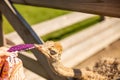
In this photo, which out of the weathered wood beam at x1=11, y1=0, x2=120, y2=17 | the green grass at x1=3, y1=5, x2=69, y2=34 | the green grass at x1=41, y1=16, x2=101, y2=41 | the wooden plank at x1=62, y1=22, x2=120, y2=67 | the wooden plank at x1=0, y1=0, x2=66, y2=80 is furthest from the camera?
the green grass at x1=3, y1=5, x2=69, y2=34

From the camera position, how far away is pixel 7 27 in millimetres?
6152

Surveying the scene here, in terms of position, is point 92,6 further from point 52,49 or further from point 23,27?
Result: point 23,27

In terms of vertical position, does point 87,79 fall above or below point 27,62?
above

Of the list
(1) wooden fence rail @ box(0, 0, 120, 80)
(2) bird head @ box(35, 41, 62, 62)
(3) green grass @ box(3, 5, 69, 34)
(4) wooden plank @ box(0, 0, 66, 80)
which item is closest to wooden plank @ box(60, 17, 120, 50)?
(3) green grass @ box(3, 5, 69, 34)

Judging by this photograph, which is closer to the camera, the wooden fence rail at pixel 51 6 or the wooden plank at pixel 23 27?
the wooden fence rail at pixel 51 6

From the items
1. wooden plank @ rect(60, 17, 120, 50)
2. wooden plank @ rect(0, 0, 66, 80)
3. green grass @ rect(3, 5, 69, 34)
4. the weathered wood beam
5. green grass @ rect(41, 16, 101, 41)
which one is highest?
the weathered wood beam

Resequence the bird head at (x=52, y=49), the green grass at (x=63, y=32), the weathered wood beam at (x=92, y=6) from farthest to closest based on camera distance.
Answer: the green grass at (x=63, y=32) → the bird head at (x=52, y=49) → the weathered wood beam at (x=92, y=6)

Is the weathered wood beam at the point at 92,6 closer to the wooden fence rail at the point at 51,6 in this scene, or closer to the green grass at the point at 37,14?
the wooden fence rail at the point at 51,6

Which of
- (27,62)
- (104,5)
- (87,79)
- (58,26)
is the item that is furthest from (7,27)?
(104,5)

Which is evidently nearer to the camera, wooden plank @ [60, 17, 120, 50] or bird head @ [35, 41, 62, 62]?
bird head @ [35, 41, 62, 62]

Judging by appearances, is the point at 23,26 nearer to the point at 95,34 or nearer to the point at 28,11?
the point at 95,34

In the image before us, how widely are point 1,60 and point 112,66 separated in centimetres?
115

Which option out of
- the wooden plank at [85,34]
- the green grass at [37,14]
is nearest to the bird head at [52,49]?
the wooden plank at [85,34]

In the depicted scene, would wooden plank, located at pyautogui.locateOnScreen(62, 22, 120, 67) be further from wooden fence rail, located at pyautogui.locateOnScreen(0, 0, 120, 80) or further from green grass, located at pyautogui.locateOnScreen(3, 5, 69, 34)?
green grass, located at pyautogui.locateOnScreen(3, 5, 69, 34)
